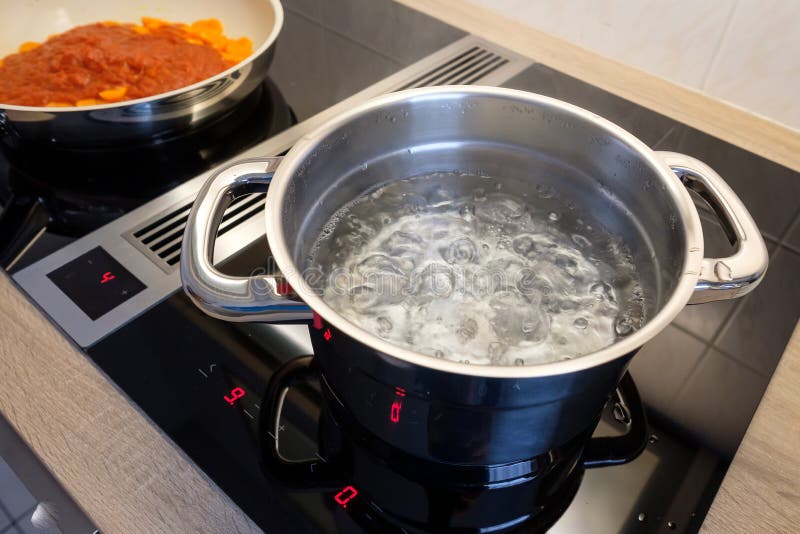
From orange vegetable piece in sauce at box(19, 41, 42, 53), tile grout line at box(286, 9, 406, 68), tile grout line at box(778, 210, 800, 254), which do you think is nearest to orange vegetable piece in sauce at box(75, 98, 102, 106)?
orange vegetable piece in sauce at box(19, 41, 42, 53)

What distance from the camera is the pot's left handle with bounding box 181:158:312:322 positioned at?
1.20ft

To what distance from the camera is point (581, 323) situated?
0.45 m

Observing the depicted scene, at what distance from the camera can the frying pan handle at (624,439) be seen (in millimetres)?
453

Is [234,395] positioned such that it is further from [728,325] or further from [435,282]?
[728,325]

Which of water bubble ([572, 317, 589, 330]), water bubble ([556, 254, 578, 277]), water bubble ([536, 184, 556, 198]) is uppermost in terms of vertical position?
water bubble ([536, 184, 556, 198])

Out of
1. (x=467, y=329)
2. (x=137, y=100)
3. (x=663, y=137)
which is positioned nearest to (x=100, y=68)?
(x=137, y=100)

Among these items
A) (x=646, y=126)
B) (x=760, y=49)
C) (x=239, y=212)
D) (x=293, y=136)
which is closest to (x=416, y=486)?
(x=239, y=212)

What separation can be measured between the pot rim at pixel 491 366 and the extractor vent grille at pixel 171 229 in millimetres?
181

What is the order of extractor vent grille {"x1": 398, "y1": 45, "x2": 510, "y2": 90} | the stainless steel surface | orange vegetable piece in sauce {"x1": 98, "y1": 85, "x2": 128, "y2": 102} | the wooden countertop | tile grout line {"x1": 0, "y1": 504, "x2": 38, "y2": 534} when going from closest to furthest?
the wooden countertop
the stainless steel surface
orange vegetable piece in sauce {"x1": 98, "y1": 85, "x2": 128, "y2": 102}
extractor vent grille {"x1": 398, "y1": 45, "x2": 510, "y2": 90}
tile grout line {"x1": 0, "y1": 504, "x2": 38, "y2": 534}

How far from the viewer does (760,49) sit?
778 millimetres

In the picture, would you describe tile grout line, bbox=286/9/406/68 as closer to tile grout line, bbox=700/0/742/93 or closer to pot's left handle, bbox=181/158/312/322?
tile grout line, bbox=700/0/742/93

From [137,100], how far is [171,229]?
145 mm

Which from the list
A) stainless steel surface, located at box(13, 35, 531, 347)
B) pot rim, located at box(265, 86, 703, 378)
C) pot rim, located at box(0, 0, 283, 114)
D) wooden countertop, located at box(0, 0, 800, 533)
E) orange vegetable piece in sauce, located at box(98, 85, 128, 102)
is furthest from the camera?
orange vegetable piece in sauce, located at box(98, 85, 128, 102)

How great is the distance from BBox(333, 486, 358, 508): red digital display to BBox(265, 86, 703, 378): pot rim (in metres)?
0.16
